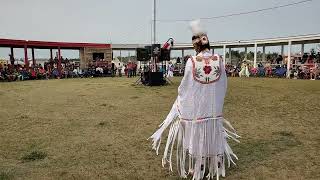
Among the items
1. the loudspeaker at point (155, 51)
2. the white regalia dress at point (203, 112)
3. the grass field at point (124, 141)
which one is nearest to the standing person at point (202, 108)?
the white regalia dress at point (203, 112)

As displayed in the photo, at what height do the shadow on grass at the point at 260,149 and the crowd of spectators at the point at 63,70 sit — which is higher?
the crowd of spectators at the point at 63,70

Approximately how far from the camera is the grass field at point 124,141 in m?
4.18

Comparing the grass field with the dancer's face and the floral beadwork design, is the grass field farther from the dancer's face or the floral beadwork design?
the dancer's face

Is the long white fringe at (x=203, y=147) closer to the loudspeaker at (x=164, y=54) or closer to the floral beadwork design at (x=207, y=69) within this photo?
the floral beadwork design at (x=207, y=69)

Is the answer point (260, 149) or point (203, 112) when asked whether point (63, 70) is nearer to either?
point (260, 149)

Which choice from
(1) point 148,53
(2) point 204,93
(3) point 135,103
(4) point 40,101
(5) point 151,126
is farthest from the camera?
(1) point 148,53

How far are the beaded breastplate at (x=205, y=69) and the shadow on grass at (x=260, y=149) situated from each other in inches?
44.4

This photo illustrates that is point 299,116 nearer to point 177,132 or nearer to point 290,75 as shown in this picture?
point 177,132

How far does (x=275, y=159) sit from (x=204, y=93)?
145 centimetres

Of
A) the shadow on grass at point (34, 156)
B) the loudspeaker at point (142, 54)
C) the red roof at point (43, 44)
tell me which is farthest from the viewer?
the red roof at point (43, 44)

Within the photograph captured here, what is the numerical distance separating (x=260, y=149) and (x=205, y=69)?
5.99 ft

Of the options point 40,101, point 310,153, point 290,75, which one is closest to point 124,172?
point 310,153

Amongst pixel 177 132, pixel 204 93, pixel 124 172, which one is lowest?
pixel 124 172

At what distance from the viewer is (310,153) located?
4.81 meters
